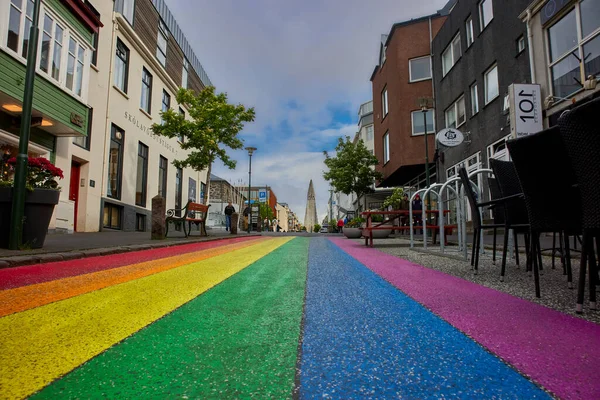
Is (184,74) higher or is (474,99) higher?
(184,74)

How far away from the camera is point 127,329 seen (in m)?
1.84

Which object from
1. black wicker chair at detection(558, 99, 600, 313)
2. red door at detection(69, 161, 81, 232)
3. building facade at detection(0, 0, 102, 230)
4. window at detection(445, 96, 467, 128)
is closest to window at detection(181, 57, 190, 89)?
building facade at detection(0, 0, 102, 230)

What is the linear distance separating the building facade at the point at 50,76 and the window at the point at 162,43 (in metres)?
9.52

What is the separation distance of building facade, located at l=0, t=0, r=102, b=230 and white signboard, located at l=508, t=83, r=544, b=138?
12889mm

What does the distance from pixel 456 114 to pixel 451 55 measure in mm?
2945

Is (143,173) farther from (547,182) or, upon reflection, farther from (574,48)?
(547,182)

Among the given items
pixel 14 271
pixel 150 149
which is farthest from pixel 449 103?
pixel 14 271

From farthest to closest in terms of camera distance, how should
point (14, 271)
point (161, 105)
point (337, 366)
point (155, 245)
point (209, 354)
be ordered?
point (161, 105) < point (155, 245) < point (14, 271) < point (209, 354) < point (337, 366)

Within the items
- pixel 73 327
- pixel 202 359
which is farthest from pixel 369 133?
pixel 202 359

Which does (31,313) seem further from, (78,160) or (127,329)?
(78,160)

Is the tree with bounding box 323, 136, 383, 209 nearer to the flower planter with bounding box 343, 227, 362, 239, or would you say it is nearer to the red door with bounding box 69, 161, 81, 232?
the flower planter with bounding box 343, 227, 362, 239

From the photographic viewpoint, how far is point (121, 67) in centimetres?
1642

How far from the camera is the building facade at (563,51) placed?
8258 millimetres

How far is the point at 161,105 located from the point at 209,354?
22255mm
